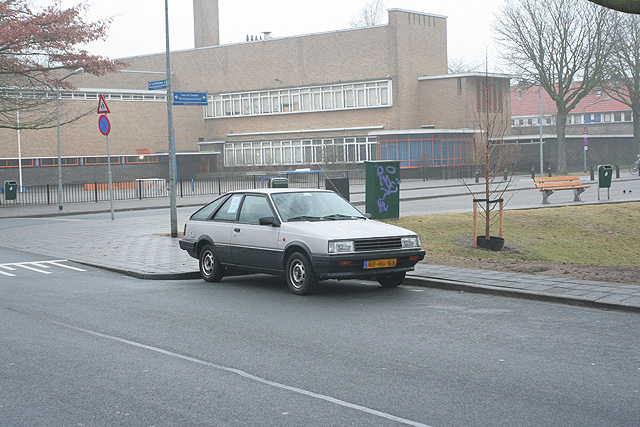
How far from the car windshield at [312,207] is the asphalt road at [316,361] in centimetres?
119

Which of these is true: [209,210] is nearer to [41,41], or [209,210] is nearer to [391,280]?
[391,280]

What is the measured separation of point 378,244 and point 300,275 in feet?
3.89

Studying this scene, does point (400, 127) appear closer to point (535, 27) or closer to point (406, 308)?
point (535, 27)

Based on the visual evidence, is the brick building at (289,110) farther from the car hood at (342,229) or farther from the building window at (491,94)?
the car hood at (342,229)

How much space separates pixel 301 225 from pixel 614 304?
13.8 feet

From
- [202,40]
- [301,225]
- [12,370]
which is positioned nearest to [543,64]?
[202,40]

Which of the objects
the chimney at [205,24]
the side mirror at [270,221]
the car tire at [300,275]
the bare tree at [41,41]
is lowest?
the car tire at [300,275]

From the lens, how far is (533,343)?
7168 millimetres

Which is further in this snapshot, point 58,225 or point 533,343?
point 58,225

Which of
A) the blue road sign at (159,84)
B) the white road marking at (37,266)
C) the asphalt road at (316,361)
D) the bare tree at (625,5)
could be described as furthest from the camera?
the blue road sign at (159,84)

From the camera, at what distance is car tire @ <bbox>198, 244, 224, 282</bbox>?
11803 mm

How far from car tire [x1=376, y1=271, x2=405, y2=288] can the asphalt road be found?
0.34m

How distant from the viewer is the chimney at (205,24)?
72188 millimetres

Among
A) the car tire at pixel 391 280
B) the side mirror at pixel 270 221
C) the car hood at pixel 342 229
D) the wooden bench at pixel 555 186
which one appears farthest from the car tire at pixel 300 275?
the wooden bench at pixel 555 186
